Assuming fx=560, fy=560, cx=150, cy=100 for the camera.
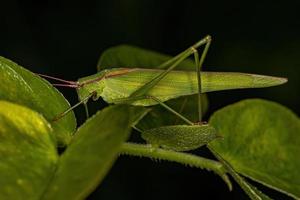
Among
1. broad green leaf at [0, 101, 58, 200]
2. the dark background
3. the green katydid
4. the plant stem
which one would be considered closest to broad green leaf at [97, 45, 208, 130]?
the green katydid

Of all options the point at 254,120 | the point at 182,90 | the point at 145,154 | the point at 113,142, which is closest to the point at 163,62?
the point at 182,90

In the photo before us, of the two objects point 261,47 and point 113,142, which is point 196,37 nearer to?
point 261,47

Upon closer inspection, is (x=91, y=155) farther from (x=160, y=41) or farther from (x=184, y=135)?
(x=160, y=41)

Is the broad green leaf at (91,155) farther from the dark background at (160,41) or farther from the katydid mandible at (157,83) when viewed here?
the dark background at (160,41)

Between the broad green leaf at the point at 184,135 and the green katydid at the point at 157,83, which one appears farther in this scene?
the green katydid at the point at 157,83

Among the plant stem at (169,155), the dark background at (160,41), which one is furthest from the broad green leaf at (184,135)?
the dark background at (160,41)

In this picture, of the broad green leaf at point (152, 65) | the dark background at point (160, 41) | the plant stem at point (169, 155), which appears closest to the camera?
the plant stem at point (169, 155)

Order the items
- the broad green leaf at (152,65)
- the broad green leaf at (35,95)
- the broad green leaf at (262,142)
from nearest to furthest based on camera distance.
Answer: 1. the broad green leaf at (35,95)
2. the broad green leaf at (262,142)
3. the broad green leaf at (152,65)

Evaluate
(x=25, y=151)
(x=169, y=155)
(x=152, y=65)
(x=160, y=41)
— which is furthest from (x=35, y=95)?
(x=160, y=41)

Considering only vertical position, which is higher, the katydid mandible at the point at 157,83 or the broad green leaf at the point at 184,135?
the broad green leaf at the point at 184,135
